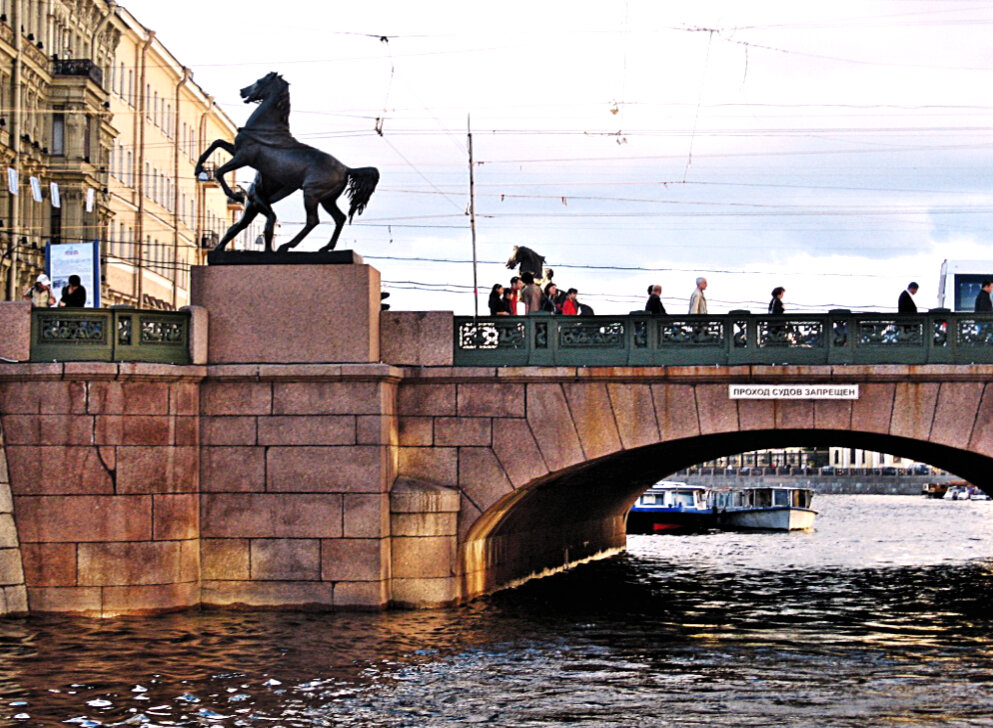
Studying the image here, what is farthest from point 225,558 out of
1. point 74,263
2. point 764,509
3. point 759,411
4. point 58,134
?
point 764,509

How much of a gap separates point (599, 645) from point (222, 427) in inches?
207

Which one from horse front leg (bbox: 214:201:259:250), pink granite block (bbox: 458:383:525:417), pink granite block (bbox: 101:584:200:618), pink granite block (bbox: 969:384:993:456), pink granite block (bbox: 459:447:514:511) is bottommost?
pink granite block (bbox: 101:584:200:618)

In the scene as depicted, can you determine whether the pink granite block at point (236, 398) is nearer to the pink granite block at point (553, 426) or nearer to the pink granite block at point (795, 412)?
the pink granite block at point (553, 426)

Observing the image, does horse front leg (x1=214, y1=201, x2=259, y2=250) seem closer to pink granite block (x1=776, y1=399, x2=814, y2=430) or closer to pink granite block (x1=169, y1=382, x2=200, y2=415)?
pink granite block (x1=169, y1=382, x2=200, y2=415)

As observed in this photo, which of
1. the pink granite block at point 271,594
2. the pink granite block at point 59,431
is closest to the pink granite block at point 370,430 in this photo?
the pink granite block at point 271,594

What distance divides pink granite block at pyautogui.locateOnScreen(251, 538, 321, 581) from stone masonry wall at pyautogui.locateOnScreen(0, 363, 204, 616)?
1.00 m

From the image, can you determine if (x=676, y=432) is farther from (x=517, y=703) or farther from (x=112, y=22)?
(x=112, y=22)

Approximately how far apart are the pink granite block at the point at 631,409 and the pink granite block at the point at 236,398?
13.5 ft

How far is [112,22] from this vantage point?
49.7 m

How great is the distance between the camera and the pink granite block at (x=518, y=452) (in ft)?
70.6

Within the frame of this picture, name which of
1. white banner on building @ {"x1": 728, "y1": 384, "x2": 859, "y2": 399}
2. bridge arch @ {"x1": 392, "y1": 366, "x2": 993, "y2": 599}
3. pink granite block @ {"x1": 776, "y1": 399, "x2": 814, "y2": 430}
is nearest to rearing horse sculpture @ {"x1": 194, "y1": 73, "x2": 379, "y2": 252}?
bridge arch @ {"x1": 392, "y1": 366, "x2": 993, "y2": 599}

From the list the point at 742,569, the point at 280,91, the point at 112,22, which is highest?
the point at 112,22

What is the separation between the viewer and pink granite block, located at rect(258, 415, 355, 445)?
2092cm

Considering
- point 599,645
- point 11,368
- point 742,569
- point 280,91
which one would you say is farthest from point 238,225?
point 742,569
